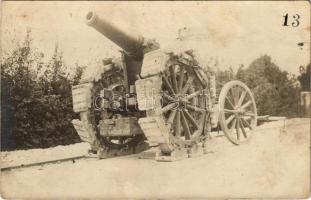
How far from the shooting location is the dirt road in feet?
17.2

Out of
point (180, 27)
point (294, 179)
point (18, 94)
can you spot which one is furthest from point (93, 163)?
point (294, 179)

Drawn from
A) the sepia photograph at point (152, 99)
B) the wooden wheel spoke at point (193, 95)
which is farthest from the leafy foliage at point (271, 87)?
the wooden wheel spoke at point (193, 95)

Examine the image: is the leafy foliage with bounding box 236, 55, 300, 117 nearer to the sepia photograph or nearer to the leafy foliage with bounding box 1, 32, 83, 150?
the sepia photograph

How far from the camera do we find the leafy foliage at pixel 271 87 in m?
6.75

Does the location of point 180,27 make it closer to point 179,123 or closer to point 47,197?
point 179,123

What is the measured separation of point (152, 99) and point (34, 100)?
2551 mm

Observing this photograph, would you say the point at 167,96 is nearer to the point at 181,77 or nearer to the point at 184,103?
the point at 184,103

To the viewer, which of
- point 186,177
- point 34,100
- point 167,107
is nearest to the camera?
point 186,177

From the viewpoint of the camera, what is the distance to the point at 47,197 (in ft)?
17.5

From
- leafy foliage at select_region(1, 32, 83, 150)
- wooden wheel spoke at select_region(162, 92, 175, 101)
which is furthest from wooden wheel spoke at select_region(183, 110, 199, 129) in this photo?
leafy foliage at select_region(1, 32, 83, 150)

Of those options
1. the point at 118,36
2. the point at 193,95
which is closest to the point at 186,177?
the point at 193,95

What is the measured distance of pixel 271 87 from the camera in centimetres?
827

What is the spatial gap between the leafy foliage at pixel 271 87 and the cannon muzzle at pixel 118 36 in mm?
1992

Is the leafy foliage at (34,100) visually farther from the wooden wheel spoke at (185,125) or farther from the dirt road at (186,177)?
the wooden wheel spoke at (185,125)
